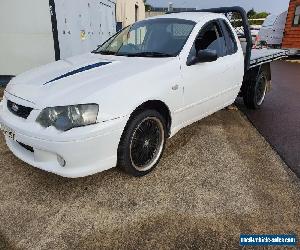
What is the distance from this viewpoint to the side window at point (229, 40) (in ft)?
15.1

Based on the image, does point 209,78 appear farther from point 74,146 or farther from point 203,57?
point 74,146

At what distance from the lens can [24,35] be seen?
27.3 feet

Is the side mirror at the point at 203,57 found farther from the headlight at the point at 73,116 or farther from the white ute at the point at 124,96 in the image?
the headlight at the point at 73,116

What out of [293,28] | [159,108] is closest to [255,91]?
[159,108]

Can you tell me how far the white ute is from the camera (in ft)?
9.16

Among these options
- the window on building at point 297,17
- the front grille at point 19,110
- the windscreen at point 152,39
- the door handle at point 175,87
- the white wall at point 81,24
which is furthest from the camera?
the window on building at point 297,17

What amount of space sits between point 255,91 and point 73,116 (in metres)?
4.03

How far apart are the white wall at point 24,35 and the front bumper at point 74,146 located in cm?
592

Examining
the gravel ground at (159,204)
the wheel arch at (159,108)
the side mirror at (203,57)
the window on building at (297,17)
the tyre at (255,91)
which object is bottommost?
the gravel ground at (159,204)

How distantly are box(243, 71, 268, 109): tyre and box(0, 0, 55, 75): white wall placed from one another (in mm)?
5401

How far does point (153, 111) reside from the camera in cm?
335

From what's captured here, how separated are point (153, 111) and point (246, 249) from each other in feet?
5.29

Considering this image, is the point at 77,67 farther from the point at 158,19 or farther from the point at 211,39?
the point at 211,39

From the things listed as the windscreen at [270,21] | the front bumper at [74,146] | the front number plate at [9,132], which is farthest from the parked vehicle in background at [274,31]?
the front number plate at [9,132]
